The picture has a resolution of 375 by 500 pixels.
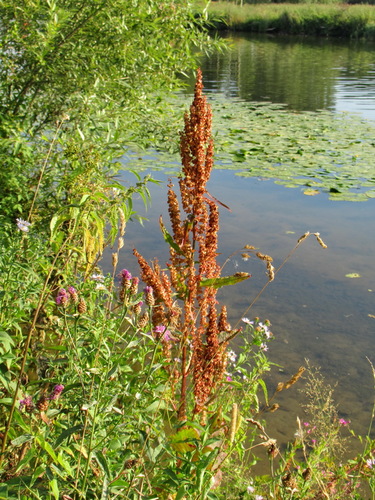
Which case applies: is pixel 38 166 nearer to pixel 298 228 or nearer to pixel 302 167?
pixel 298 228

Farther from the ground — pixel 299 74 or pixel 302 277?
pixel 299 74

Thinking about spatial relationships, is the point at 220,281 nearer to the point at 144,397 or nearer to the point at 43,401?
the point at 144,397

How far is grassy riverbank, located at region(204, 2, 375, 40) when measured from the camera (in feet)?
117

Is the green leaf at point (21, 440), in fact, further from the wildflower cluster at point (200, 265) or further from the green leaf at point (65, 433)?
the wildflower cluster at point (200, 265)

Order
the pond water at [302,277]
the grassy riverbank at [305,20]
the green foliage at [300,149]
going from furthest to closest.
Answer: the grassy riverbank at [305,20] → the green foliage at [300,149] → the pond water at [302,277]

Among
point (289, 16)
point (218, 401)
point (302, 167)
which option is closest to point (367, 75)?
point (302, 167)

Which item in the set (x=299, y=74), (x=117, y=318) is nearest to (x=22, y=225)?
(x=117, y=318)

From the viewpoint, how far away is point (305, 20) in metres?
38.6

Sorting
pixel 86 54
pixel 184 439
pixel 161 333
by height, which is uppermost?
pixel 86 54

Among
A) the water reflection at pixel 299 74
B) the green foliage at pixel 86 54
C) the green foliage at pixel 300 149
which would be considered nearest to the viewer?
the green foliage at pixel 86 54

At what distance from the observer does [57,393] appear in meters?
1.63

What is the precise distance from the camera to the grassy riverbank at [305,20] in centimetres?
3559

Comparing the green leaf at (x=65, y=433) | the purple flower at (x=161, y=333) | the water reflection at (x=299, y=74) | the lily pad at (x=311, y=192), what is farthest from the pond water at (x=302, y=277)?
the water reflection at (x=299, y=74)

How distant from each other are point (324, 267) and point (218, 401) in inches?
118
